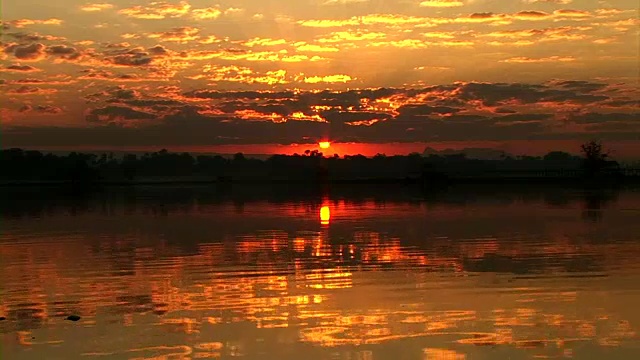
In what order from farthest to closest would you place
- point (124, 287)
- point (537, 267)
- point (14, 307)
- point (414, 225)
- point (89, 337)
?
1. point (414, 225)
2. point (537, 267)
3. point (124, 287)
4. point (14, 307)
5. point (89, 337)

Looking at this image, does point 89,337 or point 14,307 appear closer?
point 89,337

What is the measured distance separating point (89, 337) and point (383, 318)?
503 centimetres

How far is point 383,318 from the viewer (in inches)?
597

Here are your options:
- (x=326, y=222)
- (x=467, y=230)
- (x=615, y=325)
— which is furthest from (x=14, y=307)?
(x=326, y=222)

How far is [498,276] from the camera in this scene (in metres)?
20.2

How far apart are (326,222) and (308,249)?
1332 centimetres

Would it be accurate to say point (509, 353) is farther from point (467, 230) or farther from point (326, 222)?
point (326, 222)

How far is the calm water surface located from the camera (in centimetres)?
1327

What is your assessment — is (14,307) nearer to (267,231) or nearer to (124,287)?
(124,287)

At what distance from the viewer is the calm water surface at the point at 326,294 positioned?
1327cm

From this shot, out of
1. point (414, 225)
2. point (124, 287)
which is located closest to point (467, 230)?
point (414, 225)

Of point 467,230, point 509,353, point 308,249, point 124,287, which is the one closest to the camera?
point 509,353

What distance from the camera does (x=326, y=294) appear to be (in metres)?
17.9

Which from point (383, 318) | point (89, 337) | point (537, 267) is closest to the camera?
point (89, 337)
